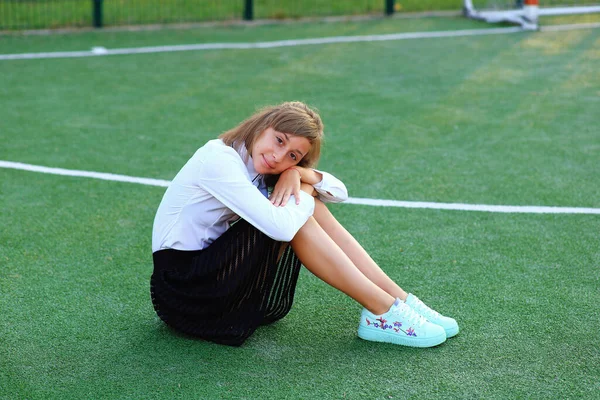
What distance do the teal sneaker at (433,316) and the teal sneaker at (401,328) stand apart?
64 millimetres

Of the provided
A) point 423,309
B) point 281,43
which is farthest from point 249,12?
point 423,309

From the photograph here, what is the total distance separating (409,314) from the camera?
12.3 ft

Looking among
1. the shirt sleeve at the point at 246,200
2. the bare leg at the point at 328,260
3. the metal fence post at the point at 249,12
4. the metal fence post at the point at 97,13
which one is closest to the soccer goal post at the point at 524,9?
the metal fence post at the point at 249,12

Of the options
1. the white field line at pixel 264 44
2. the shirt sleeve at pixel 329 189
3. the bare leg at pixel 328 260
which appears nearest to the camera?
the bare leg at pixel 328 260

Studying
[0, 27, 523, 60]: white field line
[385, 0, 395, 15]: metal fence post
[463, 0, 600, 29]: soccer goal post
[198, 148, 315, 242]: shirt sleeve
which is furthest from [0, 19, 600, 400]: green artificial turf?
[385, 0, 395, 15]: metal fence post

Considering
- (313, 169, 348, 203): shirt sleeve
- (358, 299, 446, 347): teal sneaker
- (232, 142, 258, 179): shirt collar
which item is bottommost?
(358, 299, 446, 347): teal sneaker

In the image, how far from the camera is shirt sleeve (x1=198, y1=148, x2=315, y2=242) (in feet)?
11.4

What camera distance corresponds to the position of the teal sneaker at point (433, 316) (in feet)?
12.4

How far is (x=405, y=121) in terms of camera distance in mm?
7133

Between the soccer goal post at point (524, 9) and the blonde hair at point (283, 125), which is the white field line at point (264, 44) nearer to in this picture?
the soccer goal post at point (524, 9)

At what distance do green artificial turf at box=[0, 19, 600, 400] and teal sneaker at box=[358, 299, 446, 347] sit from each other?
5 centimetres

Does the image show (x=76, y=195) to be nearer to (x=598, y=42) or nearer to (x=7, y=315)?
(x=7, y=315)

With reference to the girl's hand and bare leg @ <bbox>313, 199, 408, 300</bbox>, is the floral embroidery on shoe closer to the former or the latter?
bare leg @ <bbox>313, 199, 408, 300</bbox>

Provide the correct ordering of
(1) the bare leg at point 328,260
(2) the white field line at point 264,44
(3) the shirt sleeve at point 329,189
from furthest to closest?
1. (2) the white field line at point 264,44
2. (3) the shirt sleeve at point 329,189
3. (1) the bare leg at point 328,260
